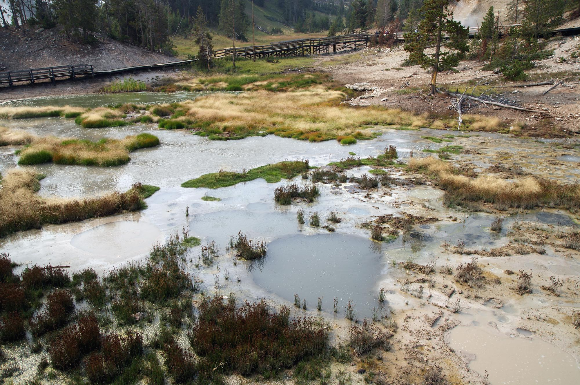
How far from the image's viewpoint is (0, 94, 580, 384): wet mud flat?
9367 millimetres

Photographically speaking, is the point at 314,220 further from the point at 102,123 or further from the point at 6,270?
the point at 102,123

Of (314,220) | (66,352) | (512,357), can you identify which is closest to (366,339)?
(512,357)

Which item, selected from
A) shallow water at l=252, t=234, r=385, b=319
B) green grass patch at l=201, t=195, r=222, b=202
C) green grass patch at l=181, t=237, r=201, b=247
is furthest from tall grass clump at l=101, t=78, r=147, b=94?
shallow water at l=252, t=234, r=385, b=319

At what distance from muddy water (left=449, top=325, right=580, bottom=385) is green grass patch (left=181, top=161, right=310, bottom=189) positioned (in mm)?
13752

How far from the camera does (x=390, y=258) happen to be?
44.3 feet

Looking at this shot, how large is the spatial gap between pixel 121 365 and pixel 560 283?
11.8 m

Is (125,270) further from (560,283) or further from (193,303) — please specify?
(560,283)

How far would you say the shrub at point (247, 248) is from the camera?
1352 cm

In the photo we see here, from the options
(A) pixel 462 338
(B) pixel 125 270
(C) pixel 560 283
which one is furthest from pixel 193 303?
(C) pixel 560 283

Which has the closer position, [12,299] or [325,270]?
[12,299]

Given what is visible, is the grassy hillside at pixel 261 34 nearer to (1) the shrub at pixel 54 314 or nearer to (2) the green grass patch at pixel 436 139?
(2) the green grass patch at pixel 436 139

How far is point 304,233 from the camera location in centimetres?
1557

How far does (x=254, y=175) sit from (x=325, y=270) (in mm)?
10794

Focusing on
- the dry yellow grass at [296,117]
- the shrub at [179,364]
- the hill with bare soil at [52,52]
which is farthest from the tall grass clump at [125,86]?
the shrub at [179,364]
